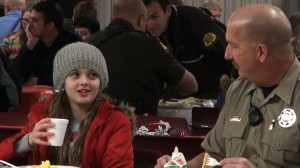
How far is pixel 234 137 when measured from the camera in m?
3.44

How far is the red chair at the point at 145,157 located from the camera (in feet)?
13.3

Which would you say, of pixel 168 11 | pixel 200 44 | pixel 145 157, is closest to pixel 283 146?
pixel 145 157

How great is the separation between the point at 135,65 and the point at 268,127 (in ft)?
8.22

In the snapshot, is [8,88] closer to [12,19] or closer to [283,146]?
[12,19]

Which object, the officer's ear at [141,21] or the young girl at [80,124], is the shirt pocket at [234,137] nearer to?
the young girl at [80,124]

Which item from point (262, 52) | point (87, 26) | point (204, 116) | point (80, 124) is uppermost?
point (262, 52)

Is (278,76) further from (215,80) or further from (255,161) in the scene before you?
(215,80)

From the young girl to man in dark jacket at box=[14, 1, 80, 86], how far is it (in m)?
3.69

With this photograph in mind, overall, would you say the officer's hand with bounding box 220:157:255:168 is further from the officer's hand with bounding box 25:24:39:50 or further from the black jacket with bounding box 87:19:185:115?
the officer's hand with bounding box 25:24:39:50

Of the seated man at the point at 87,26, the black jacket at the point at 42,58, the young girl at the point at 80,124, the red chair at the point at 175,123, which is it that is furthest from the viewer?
the seated man at the point at 87,26

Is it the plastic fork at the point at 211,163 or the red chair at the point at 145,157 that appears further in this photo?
the red chair at the point at 145,157

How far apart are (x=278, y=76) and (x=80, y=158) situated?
1058 millimetres

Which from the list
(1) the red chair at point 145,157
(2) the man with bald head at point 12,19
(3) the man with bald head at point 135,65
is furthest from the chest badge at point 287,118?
(2) the man with bald head at point 12,19

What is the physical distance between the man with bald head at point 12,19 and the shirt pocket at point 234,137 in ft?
18.5
